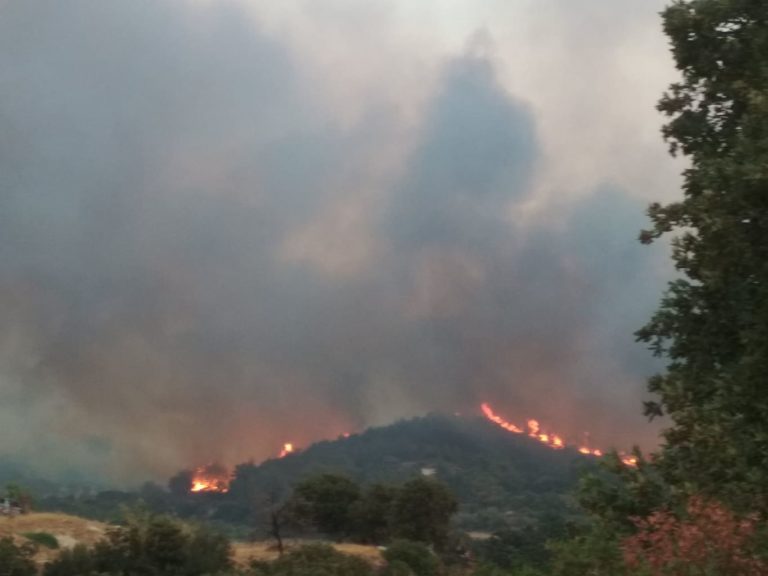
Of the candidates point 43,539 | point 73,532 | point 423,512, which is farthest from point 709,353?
point 423,512

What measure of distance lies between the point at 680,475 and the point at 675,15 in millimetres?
7728

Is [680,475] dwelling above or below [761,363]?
below

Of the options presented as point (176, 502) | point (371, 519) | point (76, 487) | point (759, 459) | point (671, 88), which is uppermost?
point (76, 487)

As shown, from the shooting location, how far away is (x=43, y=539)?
147ft

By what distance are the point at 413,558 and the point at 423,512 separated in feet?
55.3

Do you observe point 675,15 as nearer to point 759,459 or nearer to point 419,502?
point 759,459

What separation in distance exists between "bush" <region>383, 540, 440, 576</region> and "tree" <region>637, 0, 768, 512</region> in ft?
110

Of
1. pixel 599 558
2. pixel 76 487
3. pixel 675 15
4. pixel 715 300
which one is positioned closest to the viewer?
pixel 599 558

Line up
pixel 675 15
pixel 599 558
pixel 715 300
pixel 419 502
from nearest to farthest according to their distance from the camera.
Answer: pixel 599 558 → pixel 715 300 → pixel 675 15 → pixel 419 502

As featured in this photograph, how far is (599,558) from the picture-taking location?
38.5 ft

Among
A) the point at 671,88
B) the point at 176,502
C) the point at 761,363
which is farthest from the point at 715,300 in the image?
the point at 176,502

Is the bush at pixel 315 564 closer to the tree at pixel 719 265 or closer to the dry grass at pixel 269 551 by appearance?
the dry grass at pixel 269 551

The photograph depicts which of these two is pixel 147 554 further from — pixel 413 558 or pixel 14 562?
pixel 413 558

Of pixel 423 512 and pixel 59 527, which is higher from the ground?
pixel 423 512
